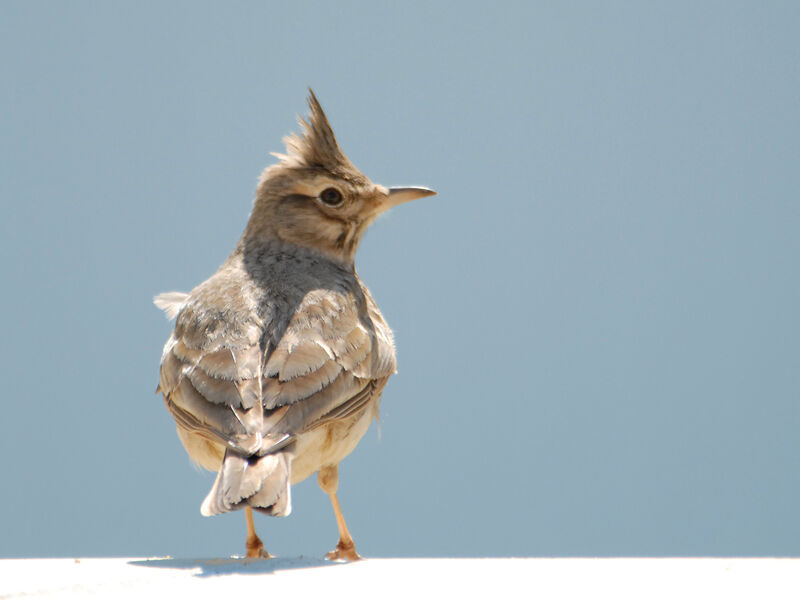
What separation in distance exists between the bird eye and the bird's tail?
228cm

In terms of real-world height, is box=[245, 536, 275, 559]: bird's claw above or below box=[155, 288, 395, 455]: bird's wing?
below

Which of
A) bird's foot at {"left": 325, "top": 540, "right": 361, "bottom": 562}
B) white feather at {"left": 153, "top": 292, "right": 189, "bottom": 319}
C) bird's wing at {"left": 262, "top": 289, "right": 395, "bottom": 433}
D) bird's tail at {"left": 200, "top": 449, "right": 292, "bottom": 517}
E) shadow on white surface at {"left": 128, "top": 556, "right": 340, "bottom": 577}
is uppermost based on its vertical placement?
bird's wing at {"left": 262, "top": 289, "right": 395, "bottom": 433}

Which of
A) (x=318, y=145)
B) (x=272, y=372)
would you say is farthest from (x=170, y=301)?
(x=272, y=372)

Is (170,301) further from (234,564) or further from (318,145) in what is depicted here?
(234,564)

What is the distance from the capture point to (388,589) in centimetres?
295

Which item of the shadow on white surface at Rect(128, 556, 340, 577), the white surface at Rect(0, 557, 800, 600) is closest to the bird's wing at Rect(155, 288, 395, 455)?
the shadow on white surface at Rect(128, 556, 340, 577)

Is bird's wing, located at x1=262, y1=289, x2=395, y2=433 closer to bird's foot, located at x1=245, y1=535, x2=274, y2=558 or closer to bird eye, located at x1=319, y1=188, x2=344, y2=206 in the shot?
bird eye, located at x1=319, y1=188, x2=344, y2=206

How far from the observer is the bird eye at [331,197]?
561 cm

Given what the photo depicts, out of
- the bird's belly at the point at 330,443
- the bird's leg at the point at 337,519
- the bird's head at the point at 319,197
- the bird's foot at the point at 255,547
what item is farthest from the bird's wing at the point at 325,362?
the bird's foot at the point at 255,547

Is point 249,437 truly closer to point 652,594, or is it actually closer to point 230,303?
point 230,303

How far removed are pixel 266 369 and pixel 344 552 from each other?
1.34 m

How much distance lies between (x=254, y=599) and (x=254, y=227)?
10.6ft

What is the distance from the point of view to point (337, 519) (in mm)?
4980

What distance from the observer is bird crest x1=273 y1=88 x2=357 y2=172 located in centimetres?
564
